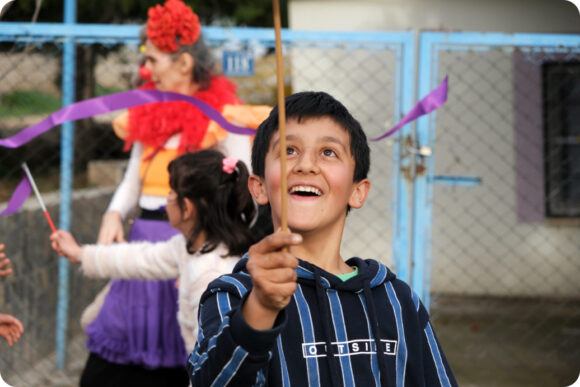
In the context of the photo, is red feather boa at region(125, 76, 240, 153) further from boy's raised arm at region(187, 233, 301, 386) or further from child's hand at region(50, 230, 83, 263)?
boy's raised arm at region(187, 233, 301, 386)

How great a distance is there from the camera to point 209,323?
48.2 inches

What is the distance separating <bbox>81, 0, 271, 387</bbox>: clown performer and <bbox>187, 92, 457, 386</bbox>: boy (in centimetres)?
145

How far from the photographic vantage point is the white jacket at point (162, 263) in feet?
7.54

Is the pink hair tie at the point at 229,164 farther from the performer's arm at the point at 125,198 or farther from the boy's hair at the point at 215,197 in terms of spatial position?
the performer's arm at the point at 125,198

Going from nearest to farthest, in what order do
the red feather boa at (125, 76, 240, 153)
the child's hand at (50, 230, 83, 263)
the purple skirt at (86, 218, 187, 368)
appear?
the child's hand at (50, 230, 83, 263), the purple skirt at (86, 218, 187, 368), the red feather boa at (125, 76, 240, 153)

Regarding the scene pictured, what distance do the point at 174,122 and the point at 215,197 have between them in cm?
61

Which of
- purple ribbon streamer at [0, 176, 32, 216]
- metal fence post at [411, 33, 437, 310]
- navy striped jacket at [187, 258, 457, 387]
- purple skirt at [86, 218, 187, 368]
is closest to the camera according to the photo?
navy striped jacket at [187, 258, 457, 387]

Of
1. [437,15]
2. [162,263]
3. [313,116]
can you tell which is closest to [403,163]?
[162,263]

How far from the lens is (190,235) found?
2.39 m

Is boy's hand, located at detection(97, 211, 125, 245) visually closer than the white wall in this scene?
Yes

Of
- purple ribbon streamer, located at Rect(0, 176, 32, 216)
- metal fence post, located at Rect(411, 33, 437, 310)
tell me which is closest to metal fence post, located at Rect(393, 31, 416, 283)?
metal fence post, located at Rect(411, 33, 437, 310)

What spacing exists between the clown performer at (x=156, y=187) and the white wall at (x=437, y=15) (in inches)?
132

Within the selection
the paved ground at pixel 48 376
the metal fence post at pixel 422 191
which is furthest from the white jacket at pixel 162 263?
the paved ground at pixel 48 376

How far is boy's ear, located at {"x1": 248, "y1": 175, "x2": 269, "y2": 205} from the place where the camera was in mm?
1410
